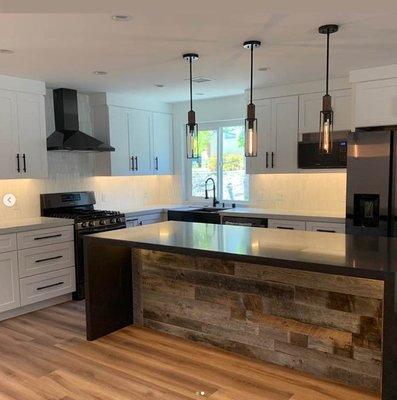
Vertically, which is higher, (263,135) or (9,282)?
(263,135)

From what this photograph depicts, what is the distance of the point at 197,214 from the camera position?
5789 mm

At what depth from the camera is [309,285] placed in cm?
292

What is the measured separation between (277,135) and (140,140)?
2.00m

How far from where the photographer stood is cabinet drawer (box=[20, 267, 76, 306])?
439 centimetres

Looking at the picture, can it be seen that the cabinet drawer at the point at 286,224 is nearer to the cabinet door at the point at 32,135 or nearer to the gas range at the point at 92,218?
the gas range at the point at 92,218

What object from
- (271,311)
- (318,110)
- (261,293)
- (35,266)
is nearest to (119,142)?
(35,266)

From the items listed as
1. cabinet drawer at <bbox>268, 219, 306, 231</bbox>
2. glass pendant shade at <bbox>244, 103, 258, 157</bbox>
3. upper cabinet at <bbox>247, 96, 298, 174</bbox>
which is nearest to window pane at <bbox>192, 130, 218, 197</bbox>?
upper cabinet at <bbox>247, 96, 298, 174</bbox>

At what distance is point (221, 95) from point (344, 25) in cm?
307

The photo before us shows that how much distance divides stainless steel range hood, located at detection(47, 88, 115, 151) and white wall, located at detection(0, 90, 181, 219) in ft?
0.34

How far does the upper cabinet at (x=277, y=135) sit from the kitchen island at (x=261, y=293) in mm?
1888

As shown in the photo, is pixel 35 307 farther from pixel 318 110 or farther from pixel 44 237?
pixel 318 110

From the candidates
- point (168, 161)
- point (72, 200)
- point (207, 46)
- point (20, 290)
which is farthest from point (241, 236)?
point (168, 161)

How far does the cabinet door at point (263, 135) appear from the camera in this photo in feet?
17.7

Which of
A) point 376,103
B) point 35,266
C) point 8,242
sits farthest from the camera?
point 35,266
